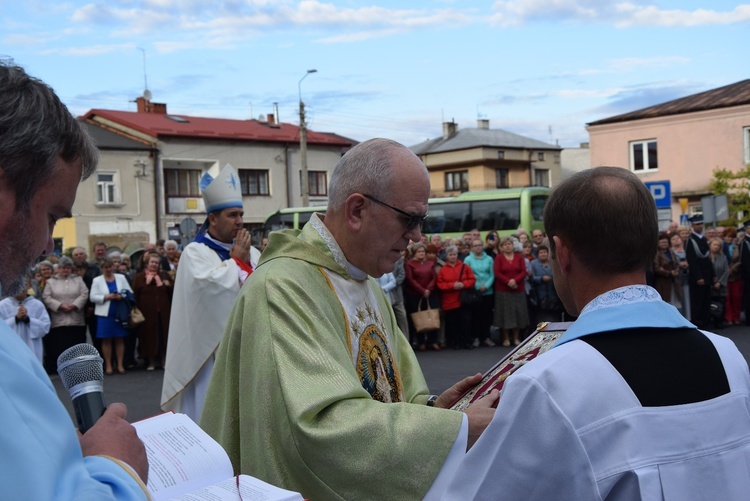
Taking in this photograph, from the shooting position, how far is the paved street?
375 inches

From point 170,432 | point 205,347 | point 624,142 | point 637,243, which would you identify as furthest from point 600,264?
point 624,142

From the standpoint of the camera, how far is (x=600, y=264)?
1.89m

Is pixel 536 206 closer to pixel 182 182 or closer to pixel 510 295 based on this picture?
pixel 510 295

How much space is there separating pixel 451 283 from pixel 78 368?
12.4 m

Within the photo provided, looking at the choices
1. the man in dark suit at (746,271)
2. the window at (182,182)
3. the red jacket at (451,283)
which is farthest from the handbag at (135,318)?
the window at (182,182)

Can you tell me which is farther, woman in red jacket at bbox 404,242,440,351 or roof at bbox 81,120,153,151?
roof at bbox 81,120,153,151

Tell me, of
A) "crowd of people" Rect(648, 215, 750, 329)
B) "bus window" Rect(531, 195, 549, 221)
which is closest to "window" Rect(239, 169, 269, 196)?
"bus window" Rect(531, 195, 549, 221)

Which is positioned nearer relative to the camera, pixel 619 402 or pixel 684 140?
pixel 619 402

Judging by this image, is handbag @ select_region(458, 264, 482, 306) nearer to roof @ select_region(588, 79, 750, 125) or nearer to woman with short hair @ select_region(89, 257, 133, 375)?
woman with short hair @ select_region(89, 257, 133, 375)

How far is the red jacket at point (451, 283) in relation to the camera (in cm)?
1404

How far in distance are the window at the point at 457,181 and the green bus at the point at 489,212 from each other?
2558cm

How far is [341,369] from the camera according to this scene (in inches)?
101

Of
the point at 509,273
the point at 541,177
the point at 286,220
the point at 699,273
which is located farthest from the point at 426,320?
the point at 541,177

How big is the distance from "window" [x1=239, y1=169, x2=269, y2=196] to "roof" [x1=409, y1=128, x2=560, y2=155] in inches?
661
